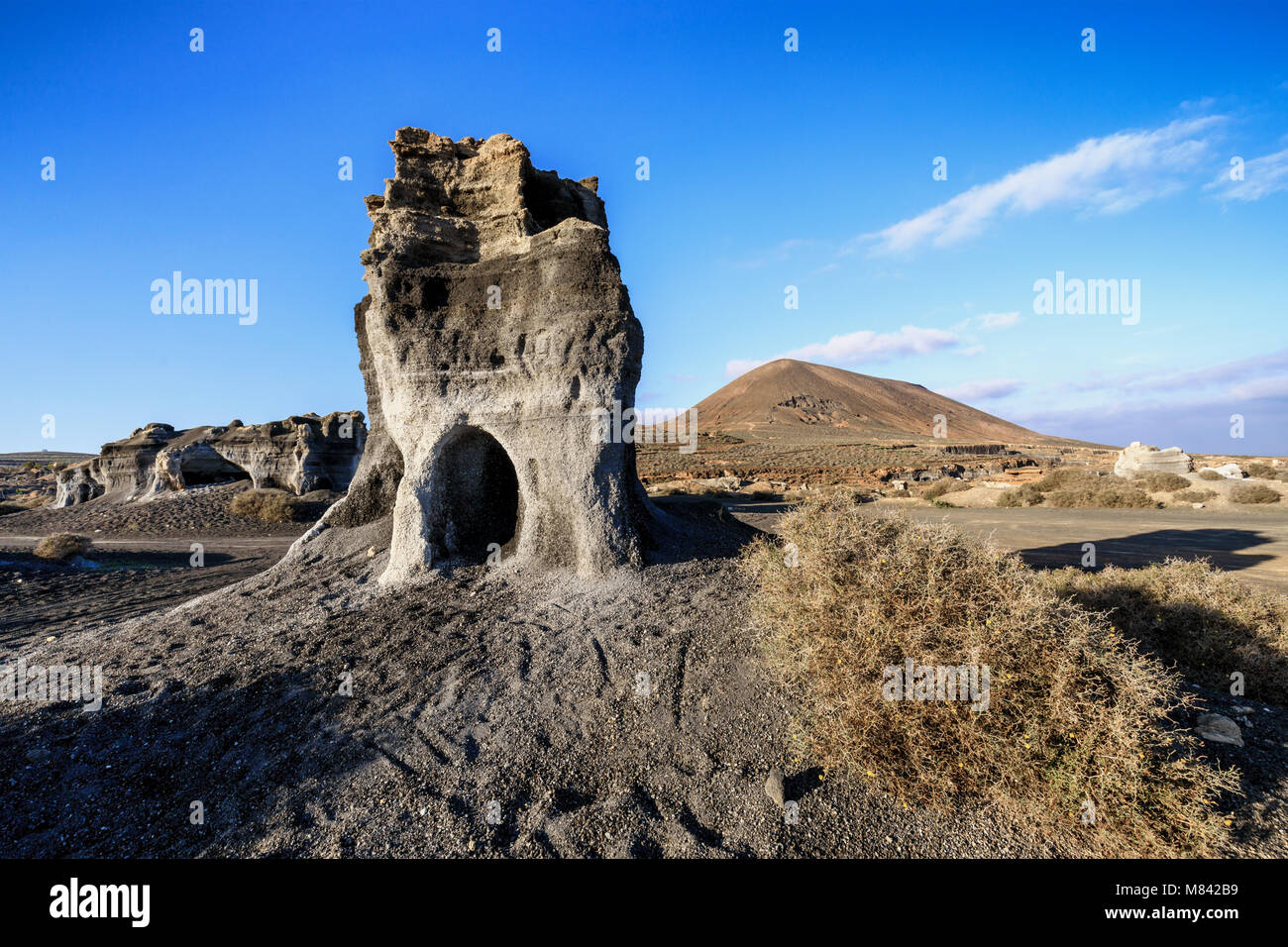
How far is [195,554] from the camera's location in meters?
15.3

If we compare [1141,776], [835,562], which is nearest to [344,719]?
[835,562]

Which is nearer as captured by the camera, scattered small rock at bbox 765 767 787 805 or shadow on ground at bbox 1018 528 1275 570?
scattered small rock at bbox 765 767 787 805

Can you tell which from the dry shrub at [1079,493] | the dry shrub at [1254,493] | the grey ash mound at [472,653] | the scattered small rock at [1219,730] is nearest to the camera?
the grey ash mound at [472,653]

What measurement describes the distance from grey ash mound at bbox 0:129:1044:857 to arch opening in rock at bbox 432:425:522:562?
0.12ft

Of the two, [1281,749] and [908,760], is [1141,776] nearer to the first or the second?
[908,760]

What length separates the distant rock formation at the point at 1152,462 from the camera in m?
26.2

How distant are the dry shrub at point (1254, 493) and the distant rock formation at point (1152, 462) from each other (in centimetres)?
436

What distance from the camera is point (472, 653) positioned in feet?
19.1

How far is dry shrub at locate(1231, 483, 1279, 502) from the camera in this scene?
20.7 m

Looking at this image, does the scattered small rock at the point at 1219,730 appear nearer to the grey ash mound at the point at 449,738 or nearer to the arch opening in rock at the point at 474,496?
the grey ash mound at the point at 449,738

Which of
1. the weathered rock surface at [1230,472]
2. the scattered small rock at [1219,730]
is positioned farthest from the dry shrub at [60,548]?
the weathered rock surface at [1230,472]

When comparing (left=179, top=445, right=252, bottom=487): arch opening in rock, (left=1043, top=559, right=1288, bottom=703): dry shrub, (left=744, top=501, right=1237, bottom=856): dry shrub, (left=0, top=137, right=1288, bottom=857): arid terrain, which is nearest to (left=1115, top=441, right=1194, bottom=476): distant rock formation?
(left=0, top=137, right=1288, bottom=857): arid terrain

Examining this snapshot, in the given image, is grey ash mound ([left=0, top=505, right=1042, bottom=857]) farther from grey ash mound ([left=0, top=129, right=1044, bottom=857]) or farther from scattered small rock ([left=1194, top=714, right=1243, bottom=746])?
scattered small rock ([left=1194, top=714, right=1243, bottom=746])
